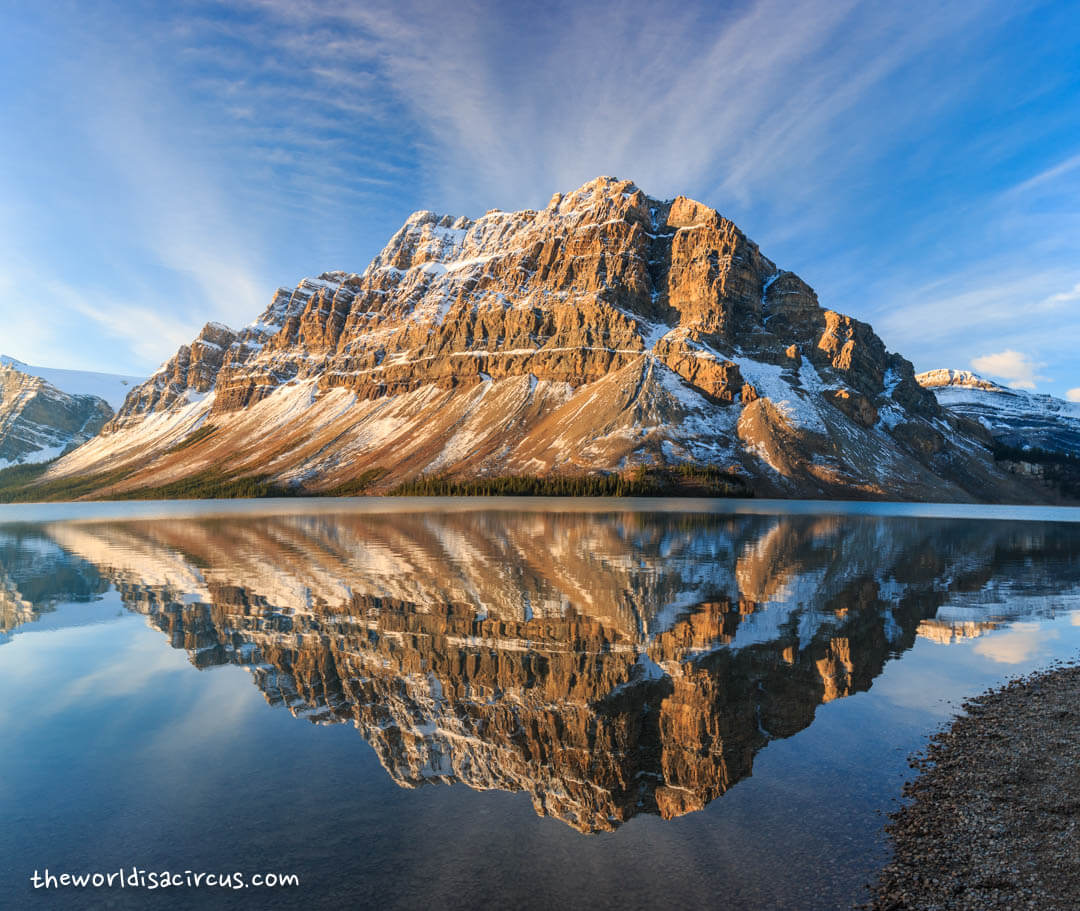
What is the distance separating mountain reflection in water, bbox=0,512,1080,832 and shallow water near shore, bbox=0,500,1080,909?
0.16 metres

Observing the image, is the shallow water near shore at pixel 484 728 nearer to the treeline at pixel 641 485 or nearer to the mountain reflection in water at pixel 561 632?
the mountain reflection in water at pixel 561 632

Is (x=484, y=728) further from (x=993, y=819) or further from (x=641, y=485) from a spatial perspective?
(x=641, y=485)

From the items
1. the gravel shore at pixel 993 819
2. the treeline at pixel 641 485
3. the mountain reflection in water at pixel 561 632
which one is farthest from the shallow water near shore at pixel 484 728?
the treeline at pixel 641 485

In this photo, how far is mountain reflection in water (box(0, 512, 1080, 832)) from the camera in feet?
54.6

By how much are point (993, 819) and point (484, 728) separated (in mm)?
12291

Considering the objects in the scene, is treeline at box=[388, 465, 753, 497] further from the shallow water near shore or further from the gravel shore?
the gravel shore

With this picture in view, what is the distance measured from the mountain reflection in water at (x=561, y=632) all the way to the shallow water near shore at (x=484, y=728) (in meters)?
0.16

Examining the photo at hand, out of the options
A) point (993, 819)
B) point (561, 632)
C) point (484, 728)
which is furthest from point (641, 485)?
point (993, 819)

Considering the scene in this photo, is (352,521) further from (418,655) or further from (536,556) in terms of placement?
(418,655)

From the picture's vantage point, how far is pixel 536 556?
53.4m

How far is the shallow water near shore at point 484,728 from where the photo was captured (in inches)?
474

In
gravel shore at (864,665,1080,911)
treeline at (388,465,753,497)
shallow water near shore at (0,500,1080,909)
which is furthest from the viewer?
treeline at (388,465,753,497)

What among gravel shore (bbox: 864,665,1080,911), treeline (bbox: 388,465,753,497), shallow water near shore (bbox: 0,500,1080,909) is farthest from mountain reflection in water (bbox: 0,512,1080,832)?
treeline (bbox: 388,465,753,497)

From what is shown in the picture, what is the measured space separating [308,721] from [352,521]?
8316 cm
